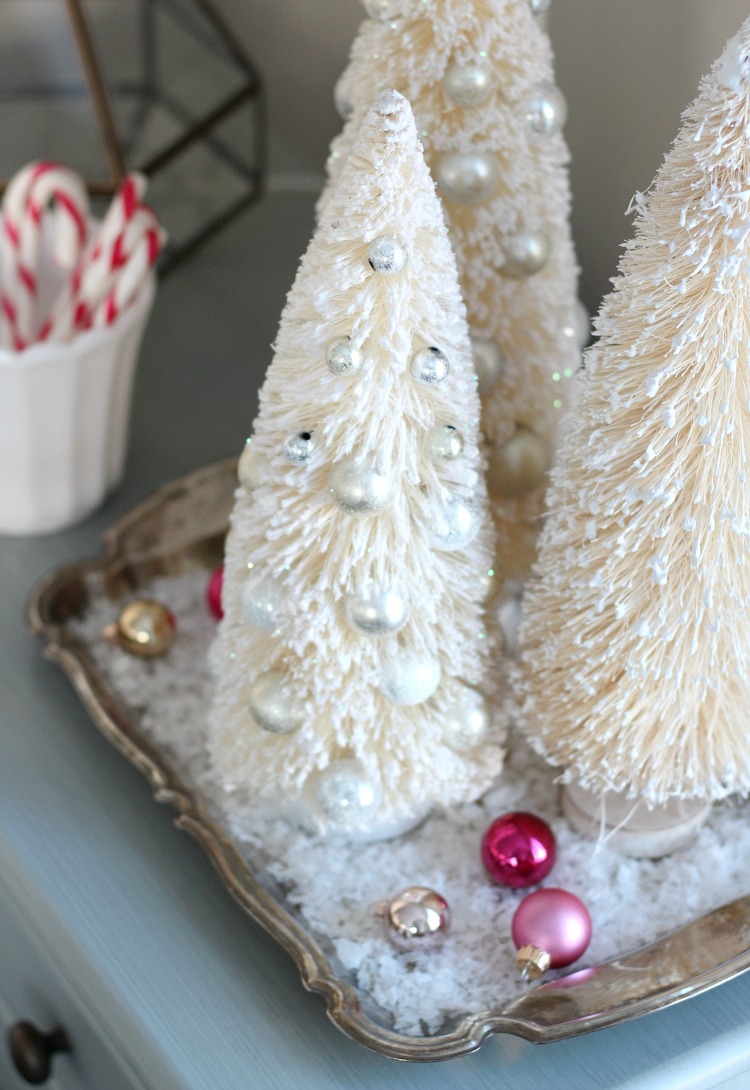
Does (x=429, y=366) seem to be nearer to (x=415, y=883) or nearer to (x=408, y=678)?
(x=408, y=678)

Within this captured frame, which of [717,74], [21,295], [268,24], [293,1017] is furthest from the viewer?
[268,24]

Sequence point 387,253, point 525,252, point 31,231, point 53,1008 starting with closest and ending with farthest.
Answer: point 387,253
point 525,252
point 53,1008
point 31,231

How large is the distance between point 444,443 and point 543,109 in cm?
15

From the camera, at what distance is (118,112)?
0.91 meters

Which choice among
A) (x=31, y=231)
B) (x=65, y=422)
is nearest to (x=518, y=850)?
(x=65, y=422)

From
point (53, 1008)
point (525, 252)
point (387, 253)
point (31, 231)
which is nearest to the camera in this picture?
point (387, 253)

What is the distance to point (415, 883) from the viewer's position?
0.54 metres

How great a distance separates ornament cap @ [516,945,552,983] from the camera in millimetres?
487

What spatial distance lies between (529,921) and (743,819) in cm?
13

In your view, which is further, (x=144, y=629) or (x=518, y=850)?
(x=144, y=629)

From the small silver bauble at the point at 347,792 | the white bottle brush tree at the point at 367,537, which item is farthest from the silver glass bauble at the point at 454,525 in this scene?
the small silver bauble at the point at 347,792

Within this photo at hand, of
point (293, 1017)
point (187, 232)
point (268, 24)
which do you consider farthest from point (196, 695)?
point (268, 24)

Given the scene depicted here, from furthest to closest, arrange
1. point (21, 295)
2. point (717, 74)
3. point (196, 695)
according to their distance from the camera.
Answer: point (21, 295) → point (196, 695) → point (717, 74)

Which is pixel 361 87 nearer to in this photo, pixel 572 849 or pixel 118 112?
pixel 572 849
